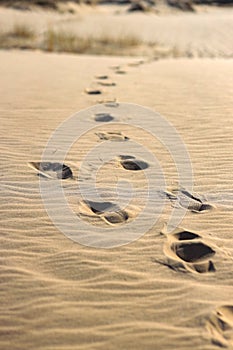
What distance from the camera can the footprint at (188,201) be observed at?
336cm

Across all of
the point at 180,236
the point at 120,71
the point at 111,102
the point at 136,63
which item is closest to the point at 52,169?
the point at 180,236

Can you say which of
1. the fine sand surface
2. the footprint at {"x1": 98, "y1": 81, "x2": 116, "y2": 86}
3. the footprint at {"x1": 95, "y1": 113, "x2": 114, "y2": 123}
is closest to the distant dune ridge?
the footprint at {"x1": 98, "y1": 81, "x2": 116, "y2": 86}

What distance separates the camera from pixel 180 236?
300cm

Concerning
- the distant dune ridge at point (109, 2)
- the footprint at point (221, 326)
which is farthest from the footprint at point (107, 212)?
the distant dune ridge at point (109, 2)

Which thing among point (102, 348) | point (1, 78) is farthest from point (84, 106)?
point (102, 348)

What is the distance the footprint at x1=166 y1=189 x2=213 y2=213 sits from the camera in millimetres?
3361

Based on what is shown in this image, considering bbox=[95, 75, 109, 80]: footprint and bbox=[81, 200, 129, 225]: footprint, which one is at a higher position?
bbox=[95, 75, 109, 80]: footprint

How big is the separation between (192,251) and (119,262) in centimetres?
45

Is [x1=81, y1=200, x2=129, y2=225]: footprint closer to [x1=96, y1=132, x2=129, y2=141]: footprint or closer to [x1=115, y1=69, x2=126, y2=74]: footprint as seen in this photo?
[x1=96, y1=132, x2=129, y2=141]: footprint

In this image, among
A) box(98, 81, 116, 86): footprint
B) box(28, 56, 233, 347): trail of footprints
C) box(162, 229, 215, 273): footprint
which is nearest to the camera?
box(28, 56, 233, 347): trail of footprints

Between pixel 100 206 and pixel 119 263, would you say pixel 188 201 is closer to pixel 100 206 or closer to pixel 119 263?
pixel 100 206

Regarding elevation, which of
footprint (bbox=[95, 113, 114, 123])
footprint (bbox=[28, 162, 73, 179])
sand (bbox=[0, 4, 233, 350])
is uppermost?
footprint (bbox=[95, 113, 114, 123])

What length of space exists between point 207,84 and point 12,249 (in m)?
4.91

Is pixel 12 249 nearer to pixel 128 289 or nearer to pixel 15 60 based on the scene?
pixel 128 289
